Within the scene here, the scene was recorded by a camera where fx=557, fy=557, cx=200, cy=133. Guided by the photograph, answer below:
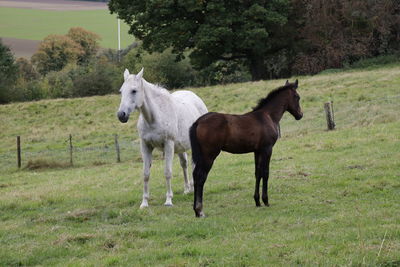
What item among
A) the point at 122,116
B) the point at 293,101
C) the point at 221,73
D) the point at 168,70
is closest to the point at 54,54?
the point at 168,70

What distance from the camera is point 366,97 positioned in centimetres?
2702

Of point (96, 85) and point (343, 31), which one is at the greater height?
point (343, 31)

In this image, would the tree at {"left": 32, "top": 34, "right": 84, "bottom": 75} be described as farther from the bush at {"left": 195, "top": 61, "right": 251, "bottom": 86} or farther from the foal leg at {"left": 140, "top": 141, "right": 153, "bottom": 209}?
the foal leg at {"left": 140, "top": 141, "right": 153, "bottom": 209}

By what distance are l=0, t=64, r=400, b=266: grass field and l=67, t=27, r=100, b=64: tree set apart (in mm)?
72699

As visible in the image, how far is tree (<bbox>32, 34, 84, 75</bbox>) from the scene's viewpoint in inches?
3339

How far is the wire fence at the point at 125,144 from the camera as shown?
877 inches

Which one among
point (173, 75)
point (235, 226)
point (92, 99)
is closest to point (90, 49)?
point (173, 75)

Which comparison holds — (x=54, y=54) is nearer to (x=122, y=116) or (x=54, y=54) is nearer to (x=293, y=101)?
(x=293, y=101)

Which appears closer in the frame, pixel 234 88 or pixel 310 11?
pixel 234 88

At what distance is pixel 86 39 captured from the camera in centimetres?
9200

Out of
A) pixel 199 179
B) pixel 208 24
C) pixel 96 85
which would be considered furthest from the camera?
pixel 96 85

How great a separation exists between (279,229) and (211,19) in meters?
32.4

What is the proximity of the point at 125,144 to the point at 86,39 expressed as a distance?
6968 cm

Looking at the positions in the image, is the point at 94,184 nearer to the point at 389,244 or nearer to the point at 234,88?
the point at 389,244
